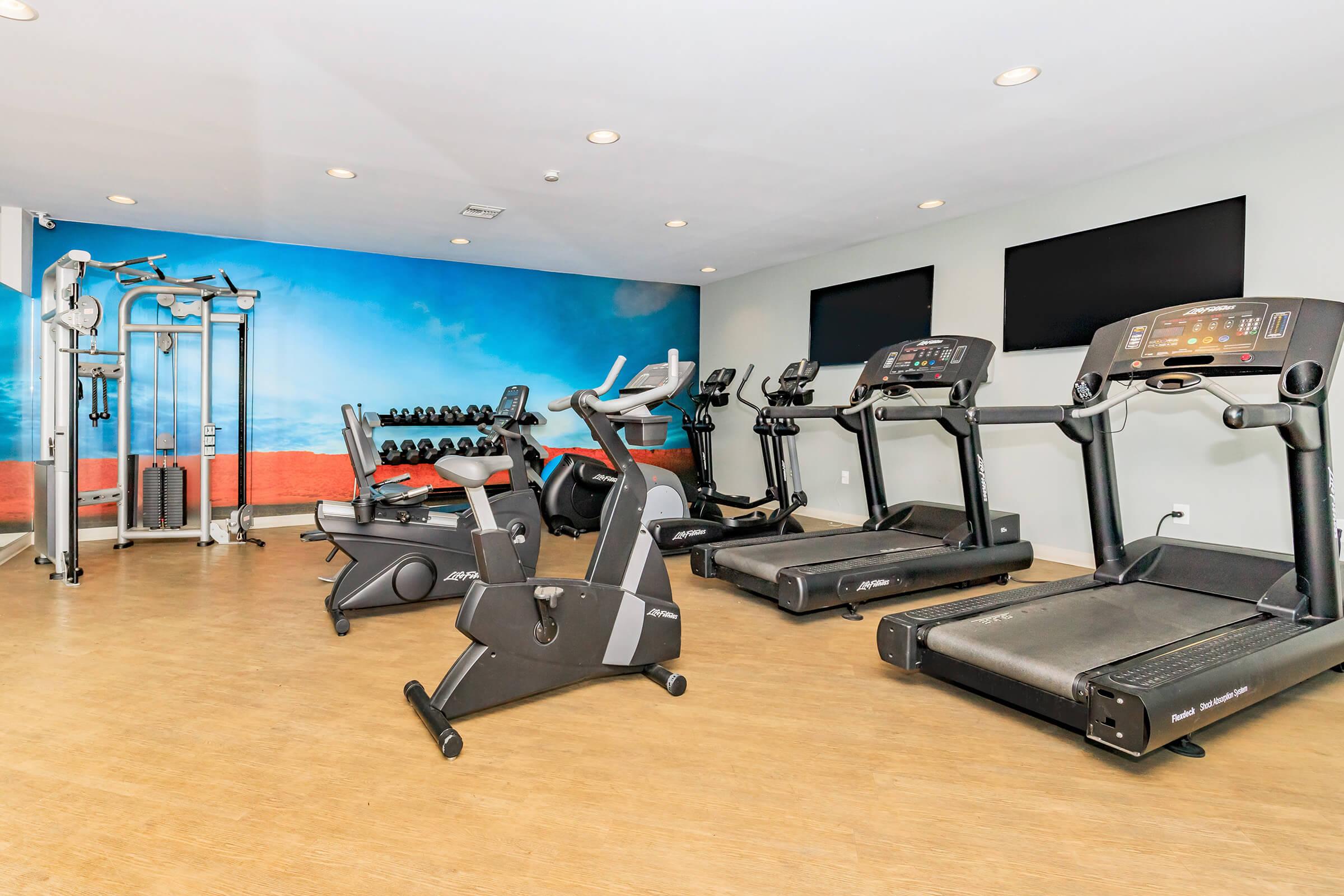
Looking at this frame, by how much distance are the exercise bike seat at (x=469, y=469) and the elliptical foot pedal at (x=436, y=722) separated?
0.74 meters

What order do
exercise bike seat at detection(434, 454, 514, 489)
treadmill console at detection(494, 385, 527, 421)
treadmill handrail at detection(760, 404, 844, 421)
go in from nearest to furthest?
exercise bike seat at detection(434, 454, 514, 489) < treadmill handrail at detection(760, 404, 844, 421) < treadmill console at detection(494, 385, 527, 421)

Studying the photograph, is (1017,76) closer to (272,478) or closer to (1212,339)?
(1212,339)

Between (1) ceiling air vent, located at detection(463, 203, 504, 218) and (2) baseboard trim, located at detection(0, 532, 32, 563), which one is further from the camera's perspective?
(1) ceiling air vent, located at detection(463, 203, 504, 218)

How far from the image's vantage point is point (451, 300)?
6.87 m

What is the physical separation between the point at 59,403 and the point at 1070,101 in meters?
5.70

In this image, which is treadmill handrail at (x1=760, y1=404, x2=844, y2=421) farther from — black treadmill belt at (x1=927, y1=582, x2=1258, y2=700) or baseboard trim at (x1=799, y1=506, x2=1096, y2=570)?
black treadmill belt at (x1=927, y1=582, x2=1258, y2=700)

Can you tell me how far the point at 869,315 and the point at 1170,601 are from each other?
3545 mm

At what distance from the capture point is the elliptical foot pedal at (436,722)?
6.81 ft

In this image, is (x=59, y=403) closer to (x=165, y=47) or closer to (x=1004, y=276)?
(x=165, y=47)

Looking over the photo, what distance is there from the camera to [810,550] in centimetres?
405

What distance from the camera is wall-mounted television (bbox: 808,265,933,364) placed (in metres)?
5.55

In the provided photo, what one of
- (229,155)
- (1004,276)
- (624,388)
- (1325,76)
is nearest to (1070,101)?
(1325,76)

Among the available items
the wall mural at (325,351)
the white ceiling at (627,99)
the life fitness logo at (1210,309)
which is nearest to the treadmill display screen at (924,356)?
the white ceiling at (627,99)

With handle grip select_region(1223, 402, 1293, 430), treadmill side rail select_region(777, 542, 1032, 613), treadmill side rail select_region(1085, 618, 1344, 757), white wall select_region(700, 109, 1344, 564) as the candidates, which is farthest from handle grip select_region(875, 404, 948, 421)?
treadmill side rail select_region(1085, 618, 1344, 757)
